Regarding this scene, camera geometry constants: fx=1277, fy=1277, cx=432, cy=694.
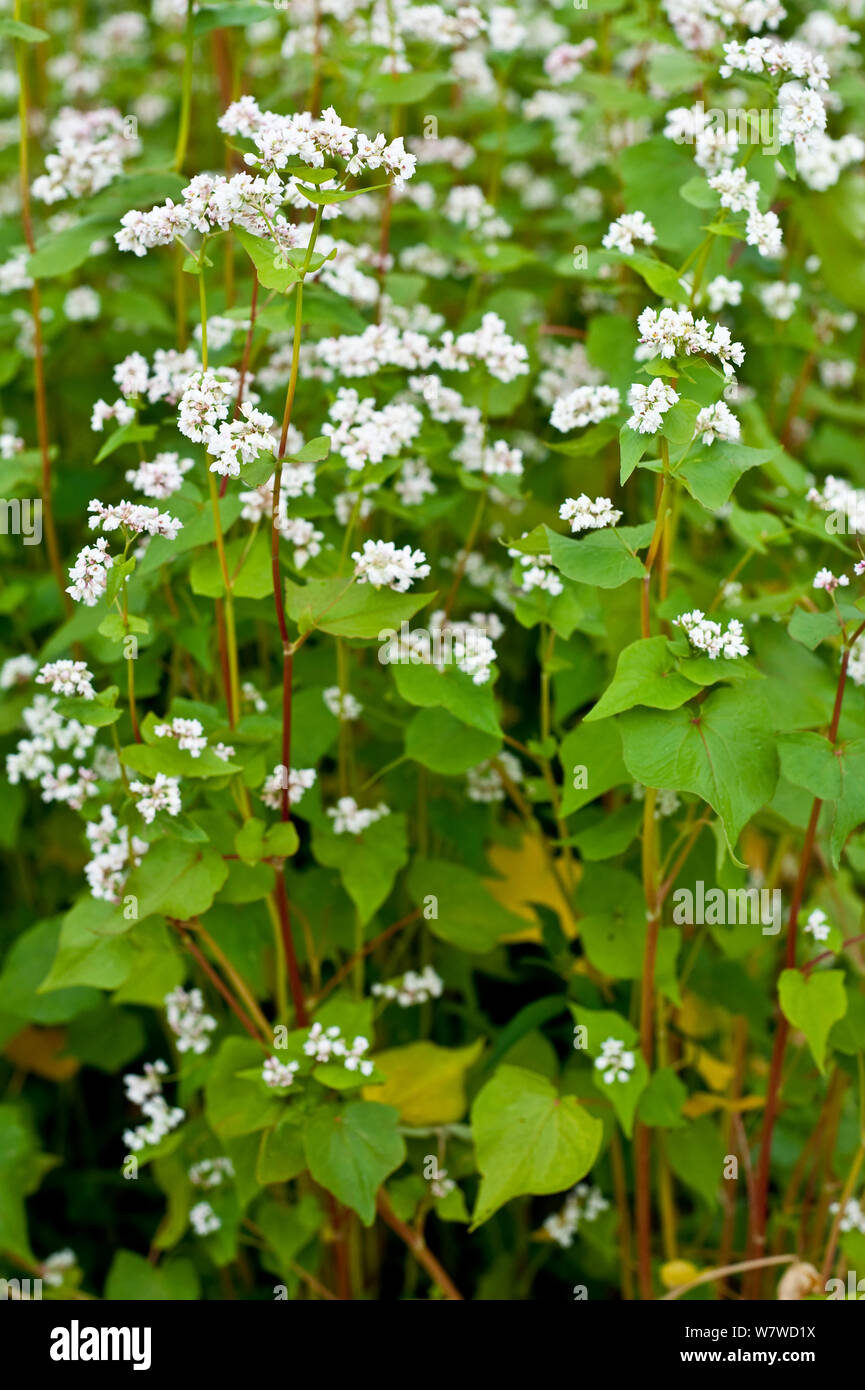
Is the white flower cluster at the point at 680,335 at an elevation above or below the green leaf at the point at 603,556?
above

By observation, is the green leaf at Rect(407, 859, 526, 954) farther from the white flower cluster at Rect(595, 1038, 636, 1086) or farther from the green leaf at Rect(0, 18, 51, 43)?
the green leaf at Rect(0, 18, 51, 43)

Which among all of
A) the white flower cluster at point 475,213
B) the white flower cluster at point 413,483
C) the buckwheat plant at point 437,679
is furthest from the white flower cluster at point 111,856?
the white flower cluster at point 475,213

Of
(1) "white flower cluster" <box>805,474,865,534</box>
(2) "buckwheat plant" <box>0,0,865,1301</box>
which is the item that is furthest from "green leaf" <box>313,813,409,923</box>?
(1) "white flower cluster" <box>805,474,865,534</box>

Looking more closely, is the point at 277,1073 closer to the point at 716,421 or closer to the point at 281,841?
the point at 281,841

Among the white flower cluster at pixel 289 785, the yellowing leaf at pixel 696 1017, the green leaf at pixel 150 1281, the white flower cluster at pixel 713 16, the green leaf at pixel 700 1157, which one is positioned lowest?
the green leaf at pixel 150 1281

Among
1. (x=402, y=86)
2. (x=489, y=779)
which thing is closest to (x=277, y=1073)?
Answer: (x=489, y=779)

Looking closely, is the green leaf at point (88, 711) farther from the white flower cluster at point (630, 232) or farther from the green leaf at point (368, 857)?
the white flower cluster at point (630, 232)
